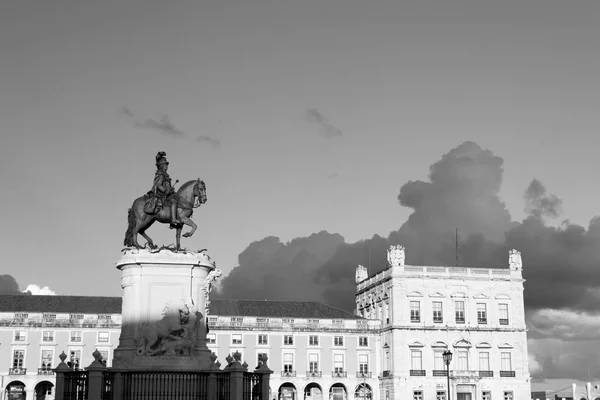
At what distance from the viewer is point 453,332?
79188mm

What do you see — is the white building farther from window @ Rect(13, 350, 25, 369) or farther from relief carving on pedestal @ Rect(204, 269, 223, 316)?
relief carving on pedestal @ Rect(204, 269, 223, 316)

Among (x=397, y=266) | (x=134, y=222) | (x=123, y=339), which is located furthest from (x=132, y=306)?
(x=397, y=266)

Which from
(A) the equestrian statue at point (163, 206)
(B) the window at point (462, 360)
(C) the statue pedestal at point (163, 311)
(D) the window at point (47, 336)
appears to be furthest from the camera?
(B) the window at point (462, 360)

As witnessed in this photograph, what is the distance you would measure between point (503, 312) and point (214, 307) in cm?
2753

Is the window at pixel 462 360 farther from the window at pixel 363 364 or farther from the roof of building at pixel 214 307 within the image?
the roof of building at pixel 214 307

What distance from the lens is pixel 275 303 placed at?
86.0 metres

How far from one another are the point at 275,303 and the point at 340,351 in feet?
28.8

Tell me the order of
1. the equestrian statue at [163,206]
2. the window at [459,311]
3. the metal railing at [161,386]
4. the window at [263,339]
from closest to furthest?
the metal railing at [161,386] → the equestrian statue at [163,206] → the window at [459,311] → the window at [263,339]

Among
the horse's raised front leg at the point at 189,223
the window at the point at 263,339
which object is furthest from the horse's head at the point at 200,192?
the window at the point at 263,339

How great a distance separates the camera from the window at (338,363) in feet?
265

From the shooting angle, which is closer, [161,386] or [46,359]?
[161,386]

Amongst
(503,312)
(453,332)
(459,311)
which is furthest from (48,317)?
(503,312)

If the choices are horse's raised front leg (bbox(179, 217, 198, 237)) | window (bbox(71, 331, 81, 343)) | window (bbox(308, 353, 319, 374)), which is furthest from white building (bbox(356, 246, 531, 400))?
horse's raised front leg (bbox(179, 217, 198, 237))

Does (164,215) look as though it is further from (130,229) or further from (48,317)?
(48,317)
